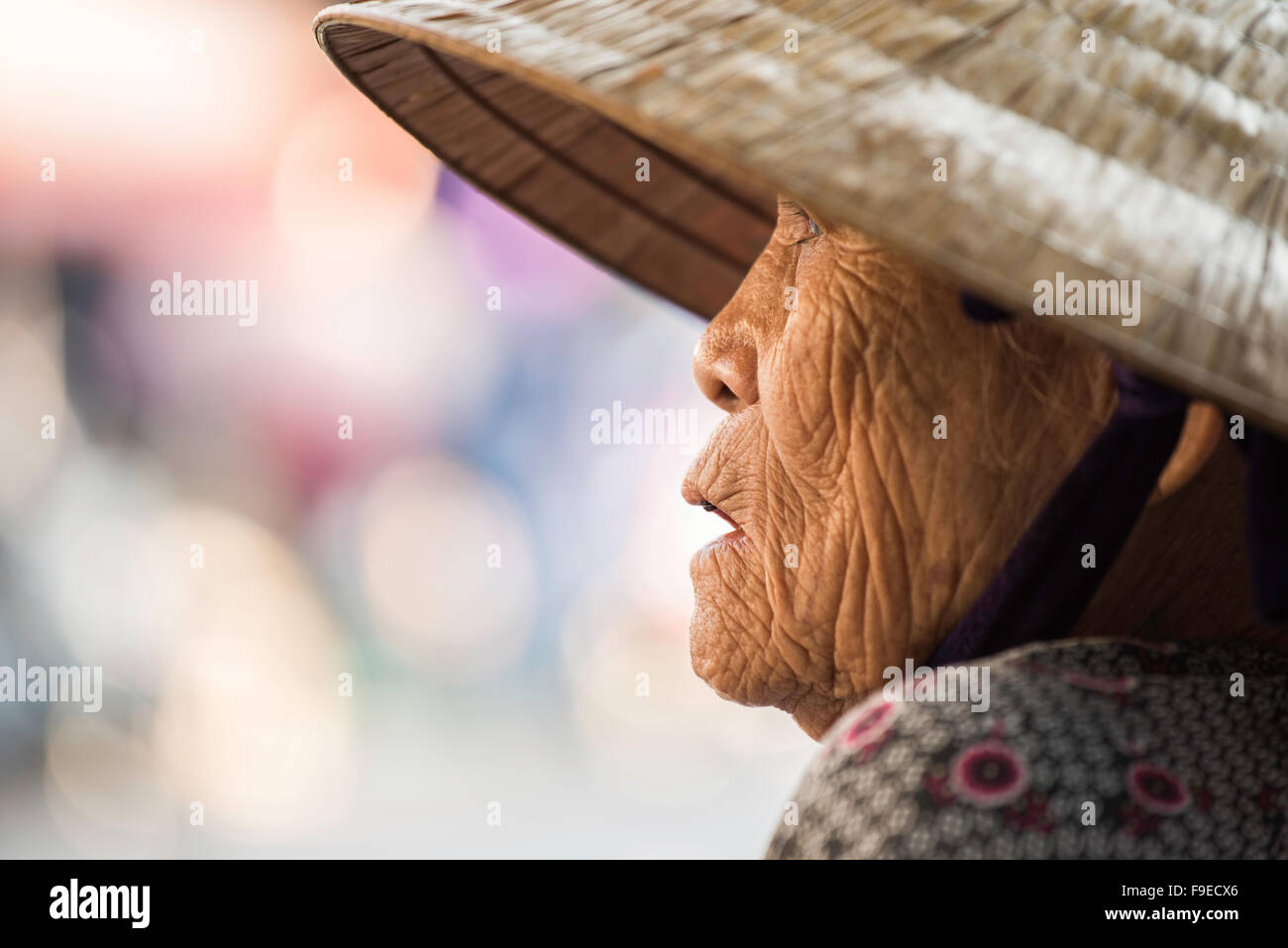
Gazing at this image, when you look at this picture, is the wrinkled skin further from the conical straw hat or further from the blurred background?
the blurred background

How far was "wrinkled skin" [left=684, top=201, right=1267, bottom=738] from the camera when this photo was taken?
749mm

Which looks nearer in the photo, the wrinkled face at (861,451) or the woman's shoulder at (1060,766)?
the woman's shoulder at (1060,766)

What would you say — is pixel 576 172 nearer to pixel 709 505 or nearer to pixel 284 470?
pixel 709 505

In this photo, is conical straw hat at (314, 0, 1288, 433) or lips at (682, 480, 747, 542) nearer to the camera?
conical straw hat at (314, 0, 1288, 433)

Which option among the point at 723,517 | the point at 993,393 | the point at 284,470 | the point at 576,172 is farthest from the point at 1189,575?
the point at 284,470

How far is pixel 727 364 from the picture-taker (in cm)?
90

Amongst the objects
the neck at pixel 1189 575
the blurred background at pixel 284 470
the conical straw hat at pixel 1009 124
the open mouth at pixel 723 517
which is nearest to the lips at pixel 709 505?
the open mouth at pixel 723 517

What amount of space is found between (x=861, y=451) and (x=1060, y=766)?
0.29 m

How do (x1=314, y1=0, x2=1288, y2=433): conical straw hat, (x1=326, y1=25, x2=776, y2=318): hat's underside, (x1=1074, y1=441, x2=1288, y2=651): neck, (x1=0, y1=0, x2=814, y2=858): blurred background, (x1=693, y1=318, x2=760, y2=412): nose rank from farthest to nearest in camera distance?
(x1=0, y1=0, x2=814, y2=858): blurred background, (x1=326, y1=25, x2=776, y2=318): hat's underside, (x1=693, y1=318, x2=760, y2=412): nose, (x1=1074, y1=441, x2=1288, y2=651): neck, (x1=314, y1=0, x2=1288, y2=433): conical straw hat

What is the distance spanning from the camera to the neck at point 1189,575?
733mm

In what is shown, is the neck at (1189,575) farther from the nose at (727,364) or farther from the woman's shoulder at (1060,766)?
the nose at (727,364)

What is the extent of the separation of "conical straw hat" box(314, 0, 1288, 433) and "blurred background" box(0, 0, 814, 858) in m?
2.26

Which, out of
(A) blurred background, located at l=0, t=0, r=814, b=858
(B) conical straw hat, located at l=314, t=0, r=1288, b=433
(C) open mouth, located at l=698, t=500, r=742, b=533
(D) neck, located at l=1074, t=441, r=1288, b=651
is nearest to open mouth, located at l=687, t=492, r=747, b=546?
(C) open mouth, located at l=698, t=500, r=742, b=533

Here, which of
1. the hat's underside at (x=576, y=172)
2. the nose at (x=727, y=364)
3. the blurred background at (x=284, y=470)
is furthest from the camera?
the blurred background at (x=284, y=470)
